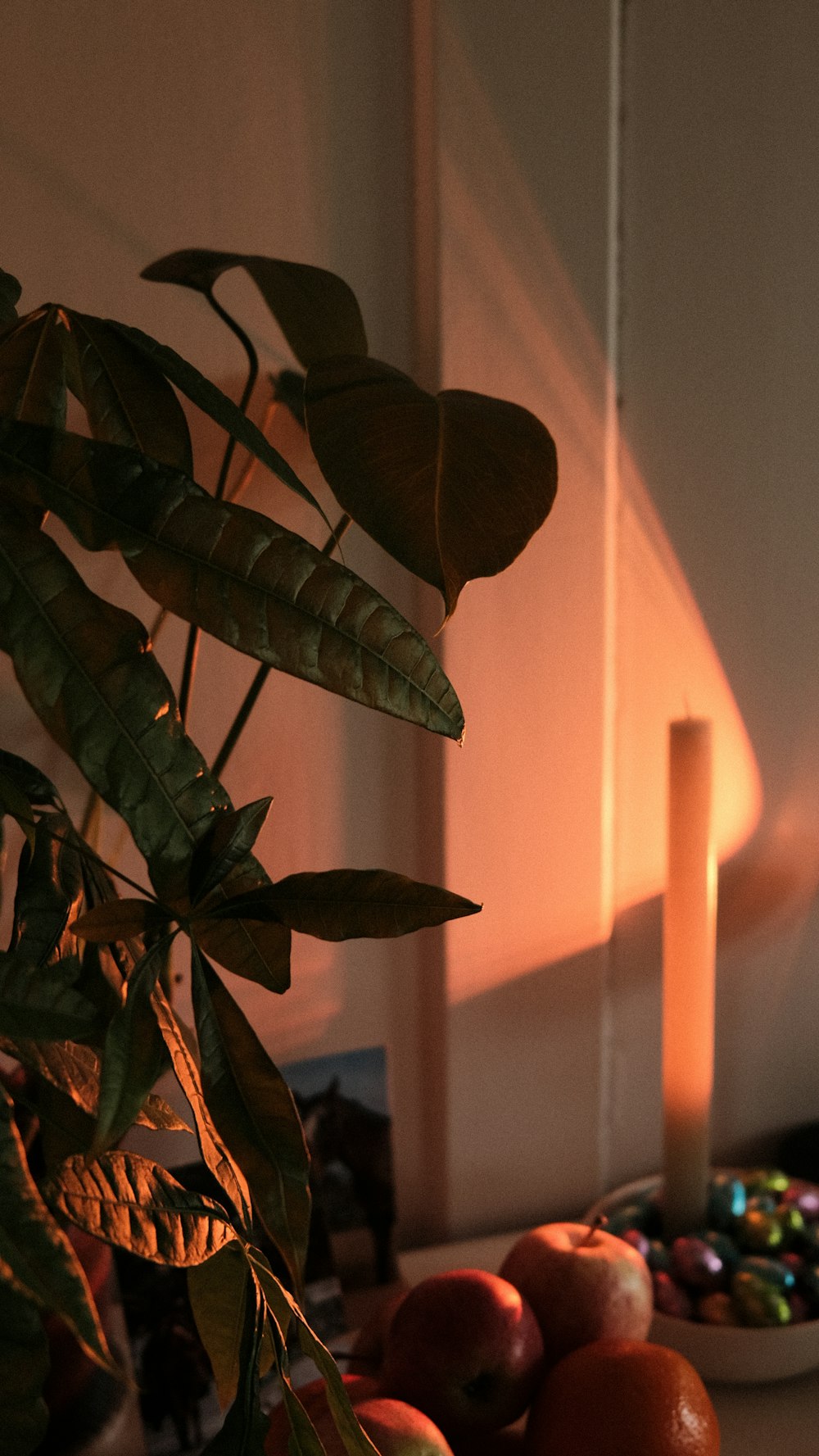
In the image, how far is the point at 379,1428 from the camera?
568 millimetres

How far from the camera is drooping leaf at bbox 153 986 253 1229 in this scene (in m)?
0.37

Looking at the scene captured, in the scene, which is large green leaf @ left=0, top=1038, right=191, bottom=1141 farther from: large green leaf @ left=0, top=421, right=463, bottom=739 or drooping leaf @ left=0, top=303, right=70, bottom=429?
drooping leaf @ left=0, top=303, right=70, bottom=429

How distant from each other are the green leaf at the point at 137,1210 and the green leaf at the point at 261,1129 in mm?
21

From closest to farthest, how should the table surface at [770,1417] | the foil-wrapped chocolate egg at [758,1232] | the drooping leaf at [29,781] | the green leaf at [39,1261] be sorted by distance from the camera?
the green leaf at [39,1261] → the drooping leaf at [29,781] → the table surface at [770,1417] → the foil-wrapped chocolate egg at [758,1232]

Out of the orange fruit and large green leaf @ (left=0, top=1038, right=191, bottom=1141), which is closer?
large green leaf @ (left=0, top=1038, right=191, bottom=1141)

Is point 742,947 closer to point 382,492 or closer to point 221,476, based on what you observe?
point 221,476

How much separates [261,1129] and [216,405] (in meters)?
0.25

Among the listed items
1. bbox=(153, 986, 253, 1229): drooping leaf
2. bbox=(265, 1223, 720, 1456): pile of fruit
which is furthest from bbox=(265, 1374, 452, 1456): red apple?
bbox=(153, 986, 253, 1229): drooping leaf

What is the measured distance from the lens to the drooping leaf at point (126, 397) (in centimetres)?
52

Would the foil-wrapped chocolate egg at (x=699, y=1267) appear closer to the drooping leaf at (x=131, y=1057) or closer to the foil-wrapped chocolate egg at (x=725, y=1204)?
the foil-wrapped chocolate egg at (x=725, y=1204)

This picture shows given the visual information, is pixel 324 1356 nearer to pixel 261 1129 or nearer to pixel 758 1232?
pixel 261 1129

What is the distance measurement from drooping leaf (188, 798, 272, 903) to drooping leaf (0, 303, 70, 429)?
244 mm

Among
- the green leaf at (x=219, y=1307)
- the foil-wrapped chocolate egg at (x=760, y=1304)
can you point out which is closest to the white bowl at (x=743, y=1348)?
the foil-wrapped chocolate egg at (x=760, y=1304)

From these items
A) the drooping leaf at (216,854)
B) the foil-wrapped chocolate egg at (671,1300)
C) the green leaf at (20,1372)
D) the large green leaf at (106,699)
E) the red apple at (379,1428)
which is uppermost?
the large green leaf at (106,699)
